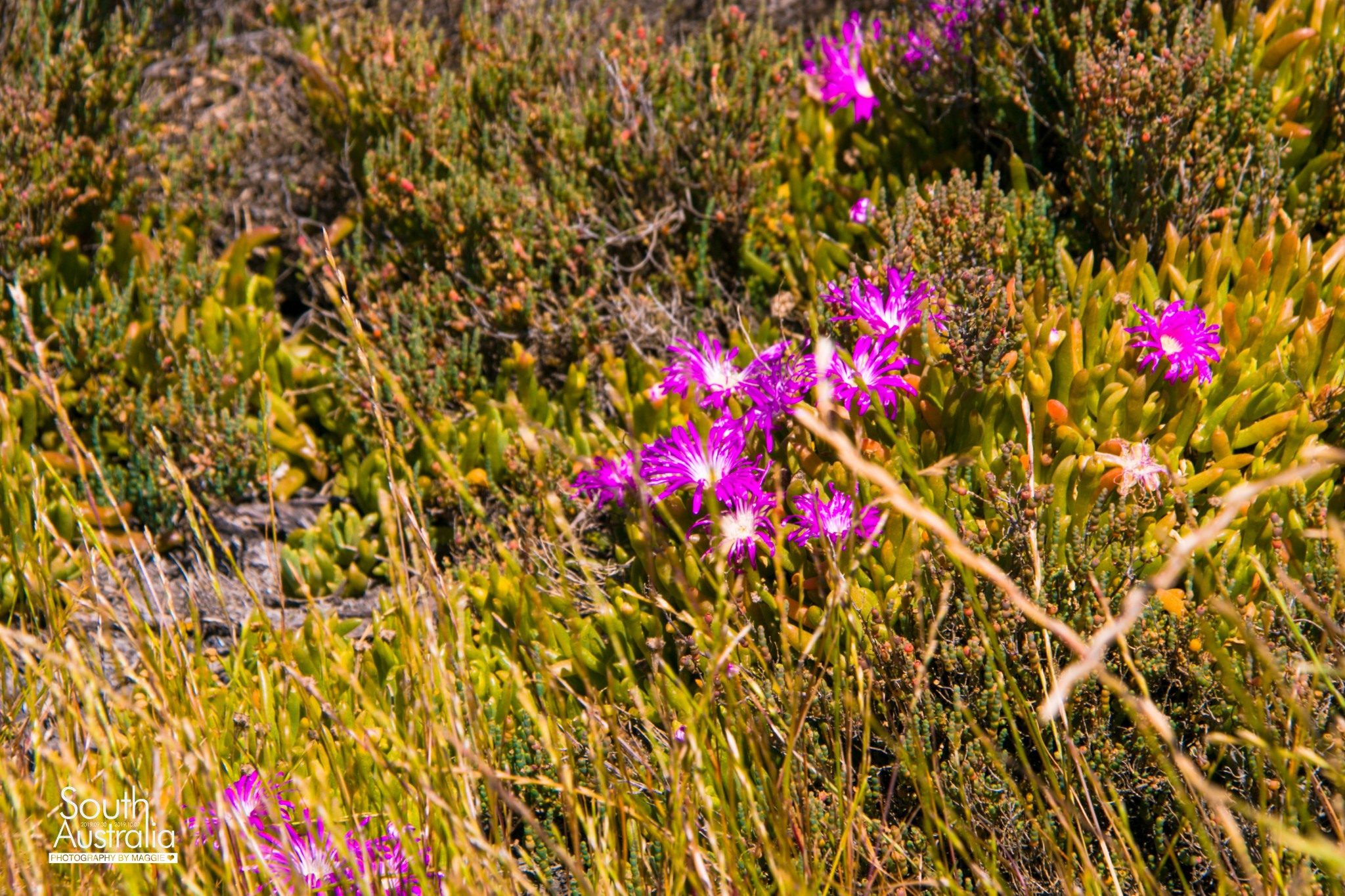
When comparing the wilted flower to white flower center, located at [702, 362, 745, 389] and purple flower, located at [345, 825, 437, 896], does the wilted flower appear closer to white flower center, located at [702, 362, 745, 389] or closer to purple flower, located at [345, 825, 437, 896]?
white flower center, located at [702, 362, 745, 389]

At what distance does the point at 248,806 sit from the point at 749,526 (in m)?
1.15

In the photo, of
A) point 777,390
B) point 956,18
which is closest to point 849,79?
point 956,18

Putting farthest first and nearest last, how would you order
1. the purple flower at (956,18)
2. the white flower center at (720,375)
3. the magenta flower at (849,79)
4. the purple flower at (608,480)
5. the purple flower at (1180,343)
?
1. the magenta flower at (849,79)
2. the purple flower at (956,18)
3. the white flower center at (720,375)
4. the purple flower at (608,480)
5. the purple flower at (1180,343)

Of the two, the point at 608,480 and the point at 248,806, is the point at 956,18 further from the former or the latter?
the point at 248,806

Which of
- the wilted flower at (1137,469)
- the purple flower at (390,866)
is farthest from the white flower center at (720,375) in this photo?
the purple flower at (390,866)

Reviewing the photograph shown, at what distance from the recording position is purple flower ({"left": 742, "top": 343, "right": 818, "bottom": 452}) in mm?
2236

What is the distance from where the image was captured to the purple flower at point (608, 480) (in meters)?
2.39

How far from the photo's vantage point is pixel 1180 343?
85.8 inches

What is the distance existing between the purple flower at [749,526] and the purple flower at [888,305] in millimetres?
493

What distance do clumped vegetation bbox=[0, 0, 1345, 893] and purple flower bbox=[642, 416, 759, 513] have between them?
2 cm

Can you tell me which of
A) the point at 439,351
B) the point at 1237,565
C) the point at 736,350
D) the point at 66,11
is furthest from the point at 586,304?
the point at 66,11

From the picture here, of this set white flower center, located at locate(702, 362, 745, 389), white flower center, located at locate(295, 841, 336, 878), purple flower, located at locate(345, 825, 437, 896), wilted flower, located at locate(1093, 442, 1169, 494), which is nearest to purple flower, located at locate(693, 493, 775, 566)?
white flower center, located at locate(702, 362, 745, 389)

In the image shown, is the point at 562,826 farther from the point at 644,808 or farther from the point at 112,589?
the point at 112,589

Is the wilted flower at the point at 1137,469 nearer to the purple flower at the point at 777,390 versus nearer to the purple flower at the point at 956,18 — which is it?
the purple flower at the point at 777,390
